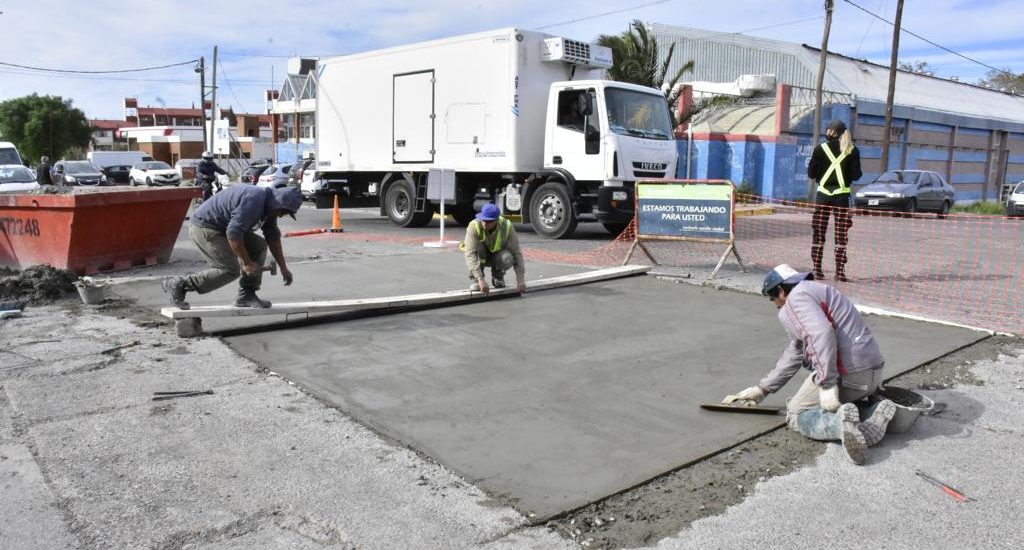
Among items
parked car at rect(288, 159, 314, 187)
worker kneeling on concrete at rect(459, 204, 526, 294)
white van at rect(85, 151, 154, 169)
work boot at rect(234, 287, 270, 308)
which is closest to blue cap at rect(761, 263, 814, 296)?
worker kneeling on concrete at rect(459, 204, 526, 294)

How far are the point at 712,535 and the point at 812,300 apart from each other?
1.60 meters

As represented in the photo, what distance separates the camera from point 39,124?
223 ft

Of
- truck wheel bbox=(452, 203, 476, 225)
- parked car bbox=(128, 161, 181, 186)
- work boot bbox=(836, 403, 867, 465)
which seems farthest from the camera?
parked car bbox=(128, 161, 181, 186)

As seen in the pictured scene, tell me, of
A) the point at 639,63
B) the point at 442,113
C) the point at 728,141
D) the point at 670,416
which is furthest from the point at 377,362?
the point at 728,141

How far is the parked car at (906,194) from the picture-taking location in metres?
24.3

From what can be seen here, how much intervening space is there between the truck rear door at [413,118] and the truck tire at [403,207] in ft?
2.34

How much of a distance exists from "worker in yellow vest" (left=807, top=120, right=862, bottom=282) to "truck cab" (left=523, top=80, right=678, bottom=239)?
179 inches

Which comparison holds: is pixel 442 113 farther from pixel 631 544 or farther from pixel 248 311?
pixel 631 544

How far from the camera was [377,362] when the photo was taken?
6188mm

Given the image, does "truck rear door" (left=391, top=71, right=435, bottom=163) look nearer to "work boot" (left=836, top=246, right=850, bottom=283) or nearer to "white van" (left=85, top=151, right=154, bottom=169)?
"work boot" (left=836, top=246, right=850, bottom=283)

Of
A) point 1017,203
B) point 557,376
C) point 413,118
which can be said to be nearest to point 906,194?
point 1017,203

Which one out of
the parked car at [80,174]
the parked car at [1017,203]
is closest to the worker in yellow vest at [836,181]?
the parked car at [1017,203]

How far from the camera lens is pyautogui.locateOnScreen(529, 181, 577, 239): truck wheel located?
1498 centimetres

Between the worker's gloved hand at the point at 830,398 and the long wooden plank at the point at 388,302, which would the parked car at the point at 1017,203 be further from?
the worker's gloved hand at the point at 830,398
